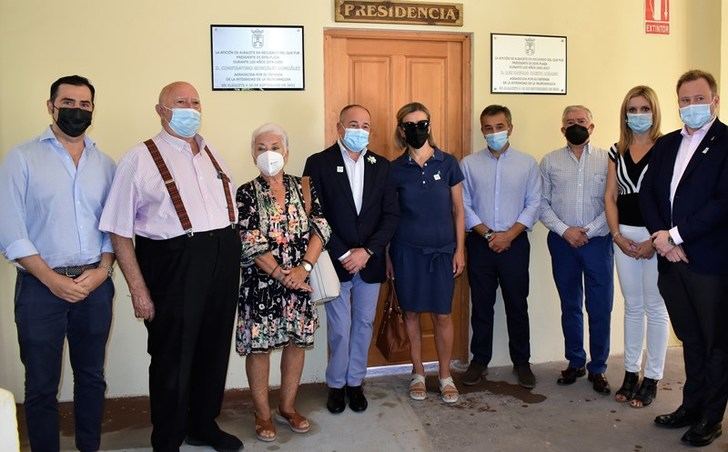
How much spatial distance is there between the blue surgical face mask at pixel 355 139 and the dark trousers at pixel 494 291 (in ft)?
3.22

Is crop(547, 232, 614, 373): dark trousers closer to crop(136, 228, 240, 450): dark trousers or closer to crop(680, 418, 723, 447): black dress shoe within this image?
crop(680, 418, 723, 447): black dress shoe

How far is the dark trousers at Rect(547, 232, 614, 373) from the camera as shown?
3.54m

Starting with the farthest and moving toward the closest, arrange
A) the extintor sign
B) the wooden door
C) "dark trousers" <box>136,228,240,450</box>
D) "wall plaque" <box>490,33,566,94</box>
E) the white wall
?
the extintor sign < "wall plaque" <box>490,33,566,94</box> < the wooden door < the white wall < "dark trousers" <box>136,228,240,450</box>

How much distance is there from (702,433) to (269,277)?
7.20ft

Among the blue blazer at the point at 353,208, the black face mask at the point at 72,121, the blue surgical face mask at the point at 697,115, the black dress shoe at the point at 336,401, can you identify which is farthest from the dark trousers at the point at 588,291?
the black face mask at the point at 72,121

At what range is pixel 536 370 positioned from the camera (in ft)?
13.1

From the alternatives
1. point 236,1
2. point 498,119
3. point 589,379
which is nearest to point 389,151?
point 498,119

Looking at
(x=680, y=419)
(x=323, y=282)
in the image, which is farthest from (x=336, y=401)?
(x=680, y=419)

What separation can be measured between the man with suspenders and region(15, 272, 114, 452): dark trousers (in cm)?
22

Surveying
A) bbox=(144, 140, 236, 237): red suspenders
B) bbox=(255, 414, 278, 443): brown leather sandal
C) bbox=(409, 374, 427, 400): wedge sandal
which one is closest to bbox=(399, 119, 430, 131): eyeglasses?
bbox=(144, 140, 236, 237): red suspenders

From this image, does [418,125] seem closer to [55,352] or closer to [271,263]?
[271,263]

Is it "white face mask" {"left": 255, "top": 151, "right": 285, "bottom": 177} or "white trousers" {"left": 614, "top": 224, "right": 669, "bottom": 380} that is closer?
"white face mask" {"left": 255, "top": 151, "right": 285, "bottom": 177}

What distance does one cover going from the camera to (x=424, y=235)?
10.9 ft

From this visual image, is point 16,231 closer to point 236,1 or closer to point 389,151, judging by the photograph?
point 236,1
